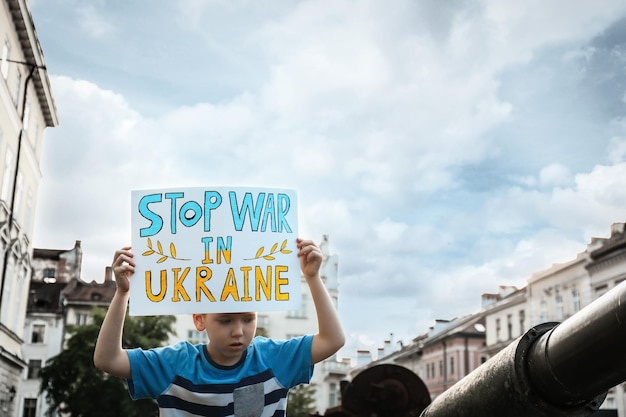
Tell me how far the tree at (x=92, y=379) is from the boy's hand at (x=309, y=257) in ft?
94.9

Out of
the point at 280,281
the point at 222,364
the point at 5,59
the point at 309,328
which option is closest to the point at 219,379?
the point at 222,364

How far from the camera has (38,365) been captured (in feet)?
185

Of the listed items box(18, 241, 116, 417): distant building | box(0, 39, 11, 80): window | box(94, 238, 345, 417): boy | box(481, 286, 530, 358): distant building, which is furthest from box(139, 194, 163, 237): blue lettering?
box(18, 241, 116, 417): distant building

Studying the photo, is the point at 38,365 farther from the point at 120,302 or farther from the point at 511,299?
the point at 120,302

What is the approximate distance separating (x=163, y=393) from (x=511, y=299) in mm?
49790

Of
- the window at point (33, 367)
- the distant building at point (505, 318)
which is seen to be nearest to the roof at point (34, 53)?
the window at point (33, 367)

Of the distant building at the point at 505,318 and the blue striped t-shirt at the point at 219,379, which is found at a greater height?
the distant building at the point at 505,318

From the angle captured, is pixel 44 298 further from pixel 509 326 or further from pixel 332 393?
pixel 509 326

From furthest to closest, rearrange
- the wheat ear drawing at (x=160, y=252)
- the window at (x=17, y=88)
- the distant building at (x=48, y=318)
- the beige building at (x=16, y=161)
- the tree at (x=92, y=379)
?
the distant building at (x=48, y=318) < the tree at (x=92, y=379) < the window at (x=17, y=88) < the beige building at (x=16, y=161) < the wheat ear drawing at (x=160, y=252)

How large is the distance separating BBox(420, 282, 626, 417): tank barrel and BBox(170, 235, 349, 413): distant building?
53.6 m

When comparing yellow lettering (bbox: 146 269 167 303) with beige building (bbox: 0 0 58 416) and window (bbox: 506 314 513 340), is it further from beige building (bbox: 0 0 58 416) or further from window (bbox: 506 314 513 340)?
window (bbox: 506 314 513 340)

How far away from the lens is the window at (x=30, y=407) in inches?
2145

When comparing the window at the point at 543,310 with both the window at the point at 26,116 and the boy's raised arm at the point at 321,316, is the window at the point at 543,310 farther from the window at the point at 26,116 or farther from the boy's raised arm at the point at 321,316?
the boy's raised arm at the point at 321,316

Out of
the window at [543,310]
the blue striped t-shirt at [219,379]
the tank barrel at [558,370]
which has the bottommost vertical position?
the tank barrel at [558,370]
